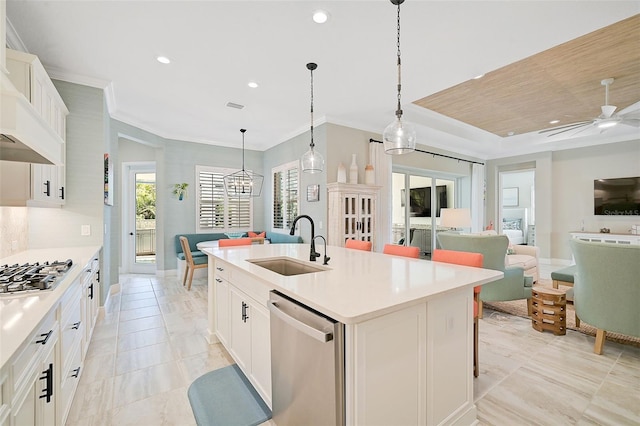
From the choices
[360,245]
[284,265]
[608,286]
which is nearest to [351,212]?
[360,245]

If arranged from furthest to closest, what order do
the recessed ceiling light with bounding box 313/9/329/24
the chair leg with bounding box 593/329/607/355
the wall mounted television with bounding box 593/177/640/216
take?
the wall mounted television with bounding box 593/177/640/216 → the chair leg with bounding box 593/329/607/355 → the recessed ceiling light with bounding box 313/9/329/24

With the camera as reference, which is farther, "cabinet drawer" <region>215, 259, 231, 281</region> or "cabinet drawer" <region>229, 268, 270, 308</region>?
"cabinet drawer" <region>215, 259, 231, 281</region>

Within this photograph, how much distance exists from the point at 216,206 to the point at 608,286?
6387mm

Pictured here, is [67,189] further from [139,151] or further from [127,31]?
[139,151]

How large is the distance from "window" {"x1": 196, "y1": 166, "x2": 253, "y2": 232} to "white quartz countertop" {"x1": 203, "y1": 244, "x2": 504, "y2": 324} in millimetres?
4304

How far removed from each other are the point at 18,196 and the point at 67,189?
4.28ft

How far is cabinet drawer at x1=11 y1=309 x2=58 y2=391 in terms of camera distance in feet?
3.36

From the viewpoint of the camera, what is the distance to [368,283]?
1.64 m

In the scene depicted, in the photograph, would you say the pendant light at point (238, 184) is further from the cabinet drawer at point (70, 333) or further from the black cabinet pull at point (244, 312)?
the black cabinet pull at point (244, 312)

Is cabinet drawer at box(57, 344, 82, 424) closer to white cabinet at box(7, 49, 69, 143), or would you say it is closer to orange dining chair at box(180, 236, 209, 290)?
white cabinet at box(7, 49, 69, 143)

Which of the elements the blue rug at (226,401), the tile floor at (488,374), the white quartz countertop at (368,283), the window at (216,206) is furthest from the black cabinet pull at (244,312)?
the window at (216,206)

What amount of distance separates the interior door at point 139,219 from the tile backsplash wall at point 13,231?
128 inches

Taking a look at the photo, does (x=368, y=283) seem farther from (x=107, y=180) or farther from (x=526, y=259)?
(x=526, y=259)

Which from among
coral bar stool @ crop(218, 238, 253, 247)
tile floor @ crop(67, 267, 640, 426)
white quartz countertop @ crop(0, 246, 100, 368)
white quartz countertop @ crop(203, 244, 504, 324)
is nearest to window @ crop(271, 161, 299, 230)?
coral bar stool @ crop(218, 238, 253, 247)
